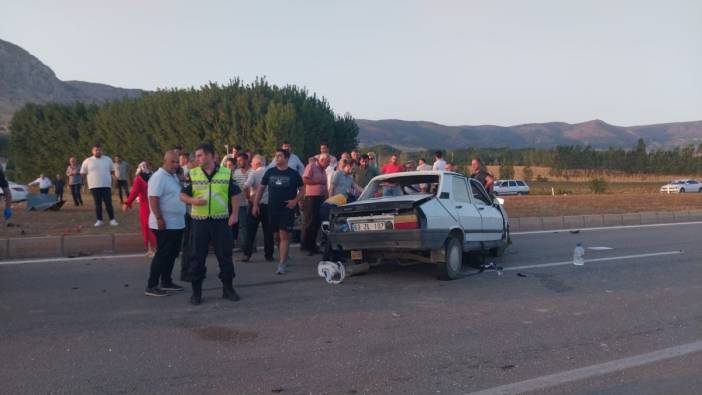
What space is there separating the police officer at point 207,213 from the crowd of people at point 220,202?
11 mm

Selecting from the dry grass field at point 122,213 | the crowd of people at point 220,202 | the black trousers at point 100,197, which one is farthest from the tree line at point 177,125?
the crowd of people at point 220,202

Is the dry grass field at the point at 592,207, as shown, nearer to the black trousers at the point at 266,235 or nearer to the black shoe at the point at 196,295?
the black trousers at the point at 266,235

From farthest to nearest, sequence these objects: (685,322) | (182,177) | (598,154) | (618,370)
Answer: (598,154) → (182,177) → (685,322) → (618,370)

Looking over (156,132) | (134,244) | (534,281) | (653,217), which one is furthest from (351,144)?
(534,281)

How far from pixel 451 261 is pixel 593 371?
3.73 meters

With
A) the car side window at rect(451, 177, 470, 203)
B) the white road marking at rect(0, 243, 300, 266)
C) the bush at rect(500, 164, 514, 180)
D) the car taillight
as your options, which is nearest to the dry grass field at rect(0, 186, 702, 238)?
the white road marking at rect(0, 243, 300, 266)

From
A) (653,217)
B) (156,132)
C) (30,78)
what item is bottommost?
(653,217)

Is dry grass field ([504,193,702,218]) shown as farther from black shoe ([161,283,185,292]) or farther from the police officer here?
the police officer

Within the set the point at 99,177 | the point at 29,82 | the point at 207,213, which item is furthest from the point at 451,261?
the point at 29,82

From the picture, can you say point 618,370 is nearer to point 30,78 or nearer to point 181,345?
point 181,345

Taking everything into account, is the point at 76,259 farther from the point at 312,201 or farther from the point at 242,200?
the point at 312,201

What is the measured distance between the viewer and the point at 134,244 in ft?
37.9

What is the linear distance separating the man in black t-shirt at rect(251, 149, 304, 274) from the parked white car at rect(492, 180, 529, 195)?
41.4 metres

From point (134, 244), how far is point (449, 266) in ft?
20.1
